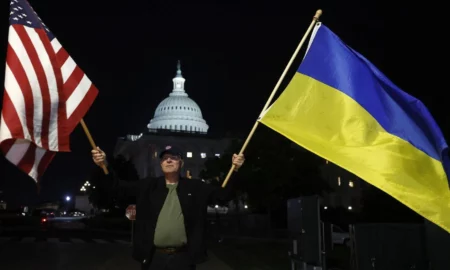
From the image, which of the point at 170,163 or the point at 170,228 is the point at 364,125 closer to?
the point at 170,163

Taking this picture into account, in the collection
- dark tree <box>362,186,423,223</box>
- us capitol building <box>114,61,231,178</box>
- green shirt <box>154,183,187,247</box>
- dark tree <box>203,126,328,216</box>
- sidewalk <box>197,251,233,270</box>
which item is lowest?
sidewalk <box>197,251,233,270</box>

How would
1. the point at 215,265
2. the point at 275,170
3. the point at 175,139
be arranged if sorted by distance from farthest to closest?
the point at 175,139, the point at 275,170, the point at 215,265

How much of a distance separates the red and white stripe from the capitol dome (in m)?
99.5

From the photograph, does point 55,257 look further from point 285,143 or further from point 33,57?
point 285,143

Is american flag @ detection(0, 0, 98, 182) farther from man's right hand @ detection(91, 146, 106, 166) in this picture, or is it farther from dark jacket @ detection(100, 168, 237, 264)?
dark jacket @ detection(100, 168, 237, 264)

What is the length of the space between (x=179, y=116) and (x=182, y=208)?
10493cm

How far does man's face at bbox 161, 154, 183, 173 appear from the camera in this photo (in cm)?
493

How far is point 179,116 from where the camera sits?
109 metres

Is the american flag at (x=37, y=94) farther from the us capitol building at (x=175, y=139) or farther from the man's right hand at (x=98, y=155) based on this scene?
the us capitol building at (x=175, y=139)

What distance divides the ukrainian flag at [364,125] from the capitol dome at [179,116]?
99.2 m

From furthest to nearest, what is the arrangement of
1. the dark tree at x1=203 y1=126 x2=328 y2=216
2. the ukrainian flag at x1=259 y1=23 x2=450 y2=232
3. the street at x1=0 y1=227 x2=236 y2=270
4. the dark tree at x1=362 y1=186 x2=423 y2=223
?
the dark tree at x1=203 y1=126 x2=328 y2=216 → the dark tree at x1=362 y1=186 x2=423 y2=223 → the street at x1=0 y1=227 x2=236 y2=270 → the ukrainian flag at x1=259 y1=23 x2=450 y2=232

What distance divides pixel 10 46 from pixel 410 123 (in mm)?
4140

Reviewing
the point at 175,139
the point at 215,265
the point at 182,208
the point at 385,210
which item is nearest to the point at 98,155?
the point at 182,208

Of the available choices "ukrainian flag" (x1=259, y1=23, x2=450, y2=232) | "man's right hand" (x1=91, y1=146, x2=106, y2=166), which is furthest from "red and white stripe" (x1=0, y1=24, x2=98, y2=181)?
"ukrainian flag" (x1=259, y1=23, x2=450, y2=232)
